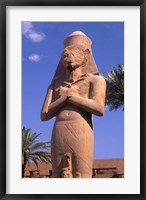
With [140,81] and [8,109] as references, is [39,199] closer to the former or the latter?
[8,109]

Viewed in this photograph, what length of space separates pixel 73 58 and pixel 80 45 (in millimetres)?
299

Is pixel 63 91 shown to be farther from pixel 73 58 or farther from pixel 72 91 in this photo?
pixel 73 58

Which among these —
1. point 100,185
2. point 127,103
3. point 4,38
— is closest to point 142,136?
point 127,103

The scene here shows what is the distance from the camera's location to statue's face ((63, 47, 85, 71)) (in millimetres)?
8492

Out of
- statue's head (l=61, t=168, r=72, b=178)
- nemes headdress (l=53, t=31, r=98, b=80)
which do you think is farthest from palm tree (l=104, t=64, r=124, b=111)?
statue's head (l=61, t=168, r=72, b=178)

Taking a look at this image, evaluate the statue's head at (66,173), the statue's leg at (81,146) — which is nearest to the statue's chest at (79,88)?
the statue's leg at (81,146)

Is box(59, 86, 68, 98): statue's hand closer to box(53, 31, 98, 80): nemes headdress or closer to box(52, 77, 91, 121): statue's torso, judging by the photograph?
box(52, 77, 91, 121): statue's torso

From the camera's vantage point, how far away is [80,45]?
8.57m

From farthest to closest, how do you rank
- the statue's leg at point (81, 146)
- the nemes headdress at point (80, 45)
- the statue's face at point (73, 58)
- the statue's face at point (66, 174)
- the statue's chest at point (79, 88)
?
the nemes headdress at point (80, 45) < the statue's face at point (73, 58) < the statue's chest at point (79, 88) < the statue's leg at point (81, 146) < the statue's face at point (66, 174)

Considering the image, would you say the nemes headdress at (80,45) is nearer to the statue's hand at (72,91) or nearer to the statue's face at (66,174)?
the statue's hand at (72,91)

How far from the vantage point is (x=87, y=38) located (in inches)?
342

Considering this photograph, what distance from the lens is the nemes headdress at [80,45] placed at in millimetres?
8594

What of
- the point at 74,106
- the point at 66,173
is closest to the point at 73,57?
the point at 74,106

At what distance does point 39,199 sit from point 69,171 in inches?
52.5
